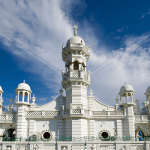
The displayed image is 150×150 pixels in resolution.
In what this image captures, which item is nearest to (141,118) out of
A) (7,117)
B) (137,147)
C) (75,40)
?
(137,147)

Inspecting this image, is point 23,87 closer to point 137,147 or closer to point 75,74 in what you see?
point 75,74

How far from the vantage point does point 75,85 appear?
26531mm

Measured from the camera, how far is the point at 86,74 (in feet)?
92.5

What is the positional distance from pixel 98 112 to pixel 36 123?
9205 millimetres

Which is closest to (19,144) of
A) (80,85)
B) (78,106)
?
(78,106)

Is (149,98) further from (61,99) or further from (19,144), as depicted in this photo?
(19,144)

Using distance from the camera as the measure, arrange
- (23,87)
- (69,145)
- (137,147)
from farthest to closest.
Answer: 1. (23,87)
2. (137,147)
3. (69,145)

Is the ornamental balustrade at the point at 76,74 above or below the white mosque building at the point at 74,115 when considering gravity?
above

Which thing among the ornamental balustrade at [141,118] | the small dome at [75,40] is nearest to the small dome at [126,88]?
the ornamental balustrade at [141,118]

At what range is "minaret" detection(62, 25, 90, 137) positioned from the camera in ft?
79.5

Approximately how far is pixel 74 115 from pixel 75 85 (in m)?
4.61

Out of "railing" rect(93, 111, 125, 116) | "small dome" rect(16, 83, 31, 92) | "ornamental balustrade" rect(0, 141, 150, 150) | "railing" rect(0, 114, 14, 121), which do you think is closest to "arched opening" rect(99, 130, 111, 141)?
"railing" rect(93, 111, 125, 116)

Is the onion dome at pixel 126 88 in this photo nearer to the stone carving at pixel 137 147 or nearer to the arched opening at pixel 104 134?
the arched opening at pixel 104 134

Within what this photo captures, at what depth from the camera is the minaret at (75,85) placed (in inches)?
954
